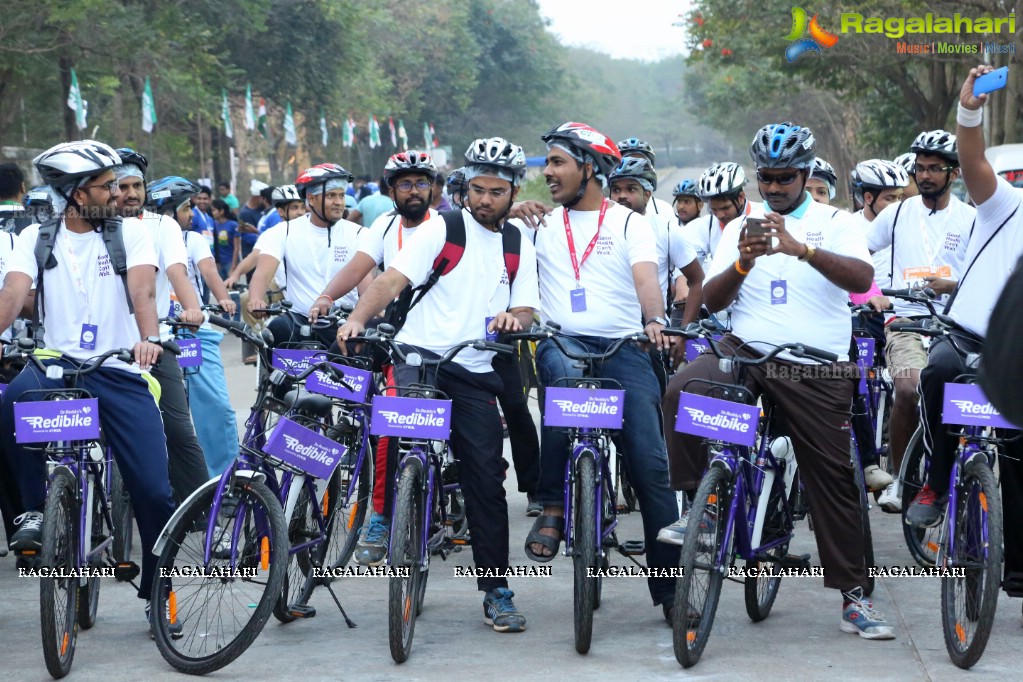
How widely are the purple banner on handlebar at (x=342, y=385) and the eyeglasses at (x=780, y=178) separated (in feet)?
6.73

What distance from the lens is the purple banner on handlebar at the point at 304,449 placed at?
568cm

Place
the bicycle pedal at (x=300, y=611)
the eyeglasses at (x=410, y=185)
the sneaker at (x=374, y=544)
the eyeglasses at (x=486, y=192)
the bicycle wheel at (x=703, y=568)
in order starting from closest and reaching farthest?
the bicycle wheel at (x=703, y=568)
the sneaker at (x=374, y=544)
the eyeglasses at (x=486, y=192)
the bicycle pedal at (x=300, y=611)
the eyeglasses at (x=410, y=185)

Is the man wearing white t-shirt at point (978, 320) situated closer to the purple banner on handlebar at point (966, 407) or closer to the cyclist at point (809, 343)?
the purple banner on handlebar at point (966, 407)

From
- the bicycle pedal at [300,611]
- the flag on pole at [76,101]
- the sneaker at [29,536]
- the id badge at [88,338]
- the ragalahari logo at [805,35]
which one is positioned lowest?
the bicycle pedal at [300,611]

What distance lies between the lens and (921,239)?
26.7 feet

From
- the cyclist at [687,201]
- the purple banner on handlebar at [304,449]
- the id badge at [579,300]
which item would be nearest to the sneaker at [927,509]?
the id badge at [579,300]

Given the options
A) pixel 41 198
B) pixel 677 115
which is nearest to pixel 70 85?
pixel 41 198

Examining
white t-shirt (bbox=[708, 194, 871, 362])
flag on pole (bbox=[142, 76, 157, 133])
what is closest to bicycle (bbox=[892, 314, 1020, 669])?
white t-shirt (bbox=[708, 194, 871, 362])

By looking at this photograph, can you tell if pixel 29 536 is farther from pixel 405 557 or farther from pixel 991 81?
pixel 991 81

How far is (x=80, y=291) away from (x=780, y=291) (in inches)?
111

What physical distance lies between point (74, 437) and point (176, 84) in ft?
71.4

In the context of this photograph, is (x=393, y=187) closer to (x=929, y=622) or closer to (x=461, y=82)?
(x=929, y=622)

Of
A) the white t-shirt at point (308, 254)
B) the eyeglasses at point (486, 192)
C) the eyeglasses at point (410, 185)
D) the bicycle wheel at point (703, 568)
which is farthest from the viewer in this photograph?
the white t-shirt at point (308, 254)

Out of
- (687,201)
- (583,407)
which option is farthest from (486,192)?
(687,201)
